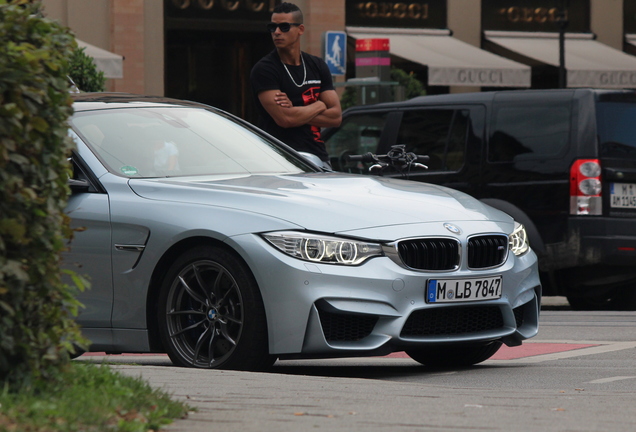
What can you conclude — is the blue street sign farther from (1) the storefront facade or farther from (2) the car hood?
(2) the car hood

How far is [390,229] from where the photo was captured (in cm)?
670

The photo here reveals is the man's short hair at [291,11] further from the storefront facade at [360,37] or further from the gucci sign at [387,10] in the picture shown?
the gucci sign at [387,10]

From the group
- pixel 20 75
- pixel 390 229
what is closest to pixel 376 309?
pixel 390 229

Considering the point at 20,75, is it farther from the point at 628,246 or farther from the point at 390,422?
the point at 628,246

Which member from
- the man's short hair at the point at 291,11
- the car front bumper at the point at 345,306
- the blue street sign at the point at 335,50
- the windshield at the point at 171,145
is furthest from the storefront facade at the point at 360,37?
the car front bumper at the point at 345,306

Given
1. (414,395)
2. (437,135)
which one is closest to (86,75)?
(437,135)

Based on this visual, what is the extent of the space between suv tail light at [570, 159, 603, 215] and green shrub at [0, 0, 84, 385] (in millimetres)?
6739

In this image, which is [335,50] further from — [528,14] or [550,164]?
[528,14]

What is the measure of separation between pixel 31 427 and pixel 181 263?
8.83ft

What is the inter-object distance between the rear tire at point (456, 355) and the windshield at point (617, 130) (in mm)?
3563

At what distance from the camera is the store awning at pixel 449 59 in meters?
27.6

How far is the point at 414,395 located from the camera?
18.6ft

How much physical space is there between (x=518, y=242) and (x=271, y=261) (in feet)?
5.41

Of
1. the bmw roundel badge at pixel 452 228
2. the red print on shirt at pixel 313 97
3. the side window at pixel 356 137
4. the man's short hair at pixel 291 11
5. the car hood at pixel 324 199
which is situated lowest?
the bmw roundel badge at pixel 452 228
